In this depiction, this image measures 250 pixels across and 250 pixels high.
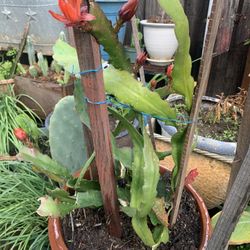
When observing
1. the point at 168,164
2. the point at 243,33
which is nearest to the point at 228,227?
the point at 168,164

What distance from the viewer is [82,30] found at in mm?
410

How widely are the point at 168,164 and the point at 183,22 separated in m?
0.74

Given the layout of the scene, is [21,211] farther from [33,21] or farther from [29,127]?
[33,21]

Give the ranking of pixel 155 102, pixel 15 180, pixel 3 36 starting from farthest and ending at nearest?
pixel 3 36 < pixel 15 180 < pixel 155 102

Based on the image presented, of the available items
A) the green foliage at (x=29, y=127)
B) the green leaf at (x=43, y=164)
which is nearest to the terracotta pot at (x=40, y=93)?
the green foliage at (x=29, y=127)

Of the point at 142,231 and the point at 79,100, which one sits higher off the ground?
the point at 79,100

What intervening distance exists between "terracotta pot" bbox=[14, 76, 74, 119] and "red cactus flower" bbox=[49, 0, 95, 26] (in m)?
1.06

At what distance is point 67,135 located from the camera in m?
0.89

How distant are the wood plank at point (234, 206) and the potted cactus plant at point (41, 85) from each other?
110cm

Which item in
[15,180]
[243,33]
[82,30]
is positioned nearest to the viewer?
[82,30]

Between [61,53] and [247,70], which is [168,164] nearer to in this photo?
[61,53]

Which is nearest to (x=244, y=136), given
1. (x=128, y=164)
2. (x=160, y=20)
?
(x=128, y=164)

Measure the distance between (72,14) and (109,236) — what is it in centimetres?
51

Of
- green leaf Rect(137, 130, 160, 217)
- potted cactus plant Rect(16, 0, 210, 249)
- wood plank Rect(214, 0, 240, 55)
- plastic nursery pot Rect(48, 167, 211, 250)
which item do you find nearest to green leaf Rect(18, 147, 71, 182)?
potted cactus plant Rect(16, 0, 210, 249)
